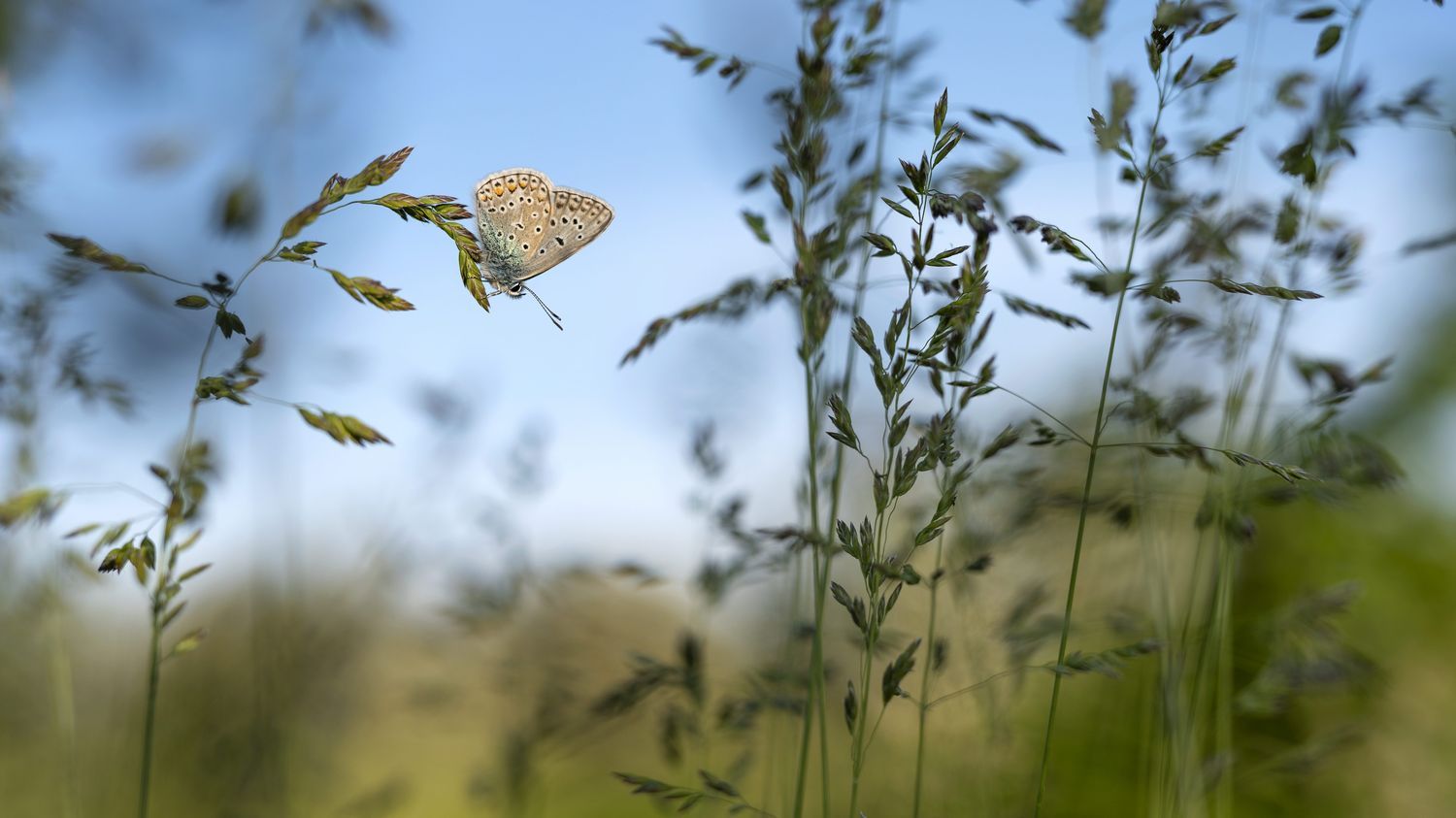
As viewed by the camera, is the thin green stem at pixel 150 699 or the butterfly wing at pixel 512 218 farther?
the butterfly wing at pixel 512 218

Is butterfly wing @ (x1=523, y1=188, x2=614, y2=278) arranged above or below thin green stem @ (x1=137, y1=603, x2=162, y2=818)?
above

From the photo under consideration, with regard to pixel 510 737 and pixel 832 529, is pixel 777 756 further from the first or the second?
pixel 832 529

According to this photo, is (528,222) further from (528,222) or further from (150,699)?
(150,699)

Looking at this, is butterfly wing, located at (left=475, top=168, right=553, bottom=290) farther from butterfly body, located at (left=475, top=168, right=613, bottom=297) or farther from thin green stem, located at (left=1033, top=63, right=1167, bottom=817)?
thin green stem, located at (left=1033, top=63, right=1167, bottom=817)

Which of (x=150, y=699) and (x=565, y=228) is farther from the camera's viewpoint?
(x=565, y=228)

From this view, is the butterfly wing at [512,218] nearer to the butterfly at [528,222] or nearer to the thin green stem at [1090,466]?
the butterfly at [528,222]

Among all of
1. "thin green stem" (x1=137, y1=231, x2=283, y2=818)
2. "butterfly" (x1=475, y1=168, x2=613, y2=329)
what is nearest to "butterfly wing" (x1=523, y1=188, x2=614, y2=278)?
"butterfly" (x1=475, y1=168, x2=613, y2=329)

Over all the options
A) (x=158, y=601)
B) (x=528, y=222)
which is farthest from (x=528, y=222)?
(x=158, y=601)

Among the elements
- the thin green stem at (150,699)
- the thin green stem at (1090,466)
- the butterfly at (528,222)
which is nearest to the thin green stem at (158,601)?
the thin green stem at (150,699)
